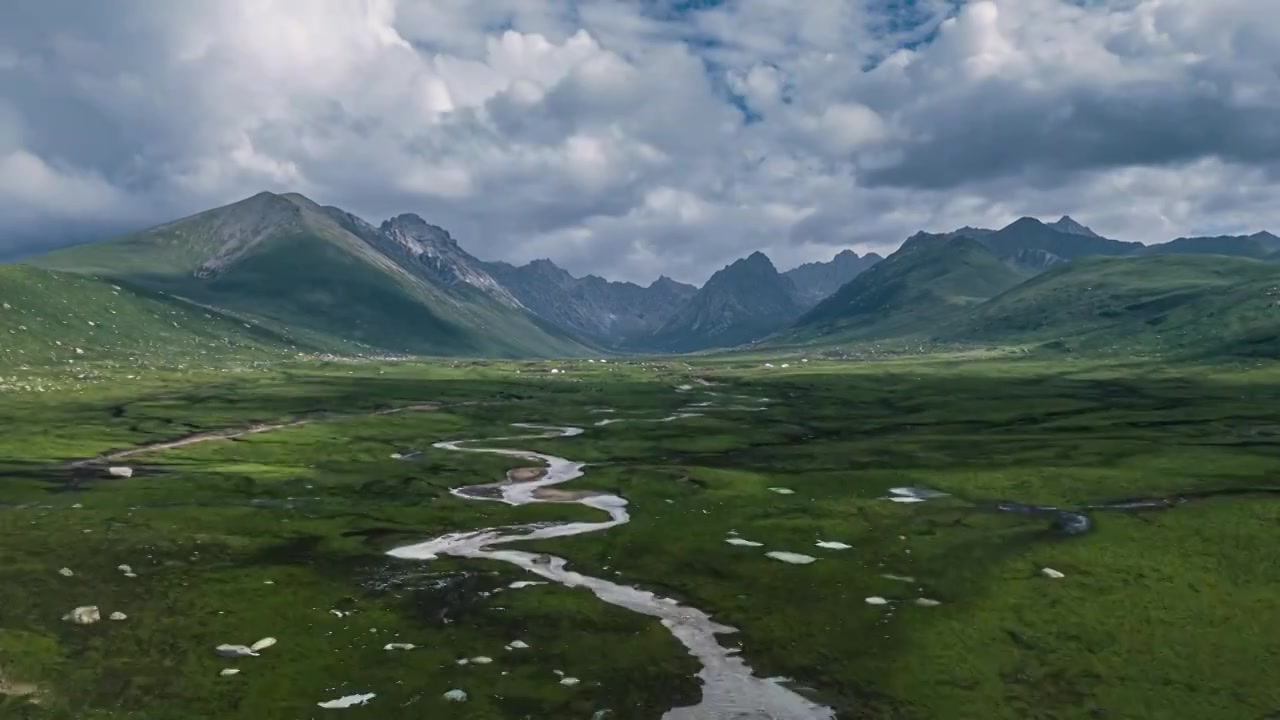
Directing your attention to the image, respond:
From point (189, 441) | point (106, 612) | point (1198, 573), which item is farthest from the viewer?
point (189, 441)

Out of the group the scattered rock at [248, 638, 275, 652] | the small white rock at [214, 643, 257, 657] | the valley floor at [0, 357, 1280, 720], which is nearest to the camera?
the valley floor at [0, 357, 1280, 720]

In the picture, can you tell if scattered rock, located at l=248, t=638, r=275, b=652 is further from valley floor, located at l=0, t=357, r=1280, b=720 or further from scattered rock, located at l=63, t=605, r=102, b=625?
scattered rock, located at l=63, t=605, r=102, b=625

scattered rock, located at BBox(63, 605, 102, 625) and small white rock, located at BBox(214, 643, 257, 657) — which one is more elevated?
scattered rock, located at BBox(63, 605, 102, 625)

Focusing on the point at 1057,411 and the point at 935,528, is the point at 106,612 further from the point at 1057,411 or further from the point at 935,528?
the point at 1057,411

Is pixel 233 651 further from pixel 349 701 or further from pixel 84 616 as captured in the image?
pixel 84 616

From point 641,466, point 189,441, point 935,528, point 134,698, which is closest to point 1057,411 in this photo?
point 641,466

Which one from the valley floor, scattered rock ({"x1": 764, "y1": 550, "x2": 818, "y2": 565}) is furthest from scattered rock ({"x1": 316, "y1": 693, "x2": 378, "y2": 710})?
scattered rock ({"x1": 764, "y1": 550, "x2": 818, "y2": 565})

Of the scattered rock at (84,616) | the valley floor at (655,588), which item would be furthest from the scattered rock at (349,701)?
the scattered rock at (84,616)

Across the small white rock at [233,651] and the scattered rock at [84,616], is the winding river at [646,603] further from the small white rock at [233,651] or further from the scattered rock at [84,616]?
the scattered rock at [84,616]
